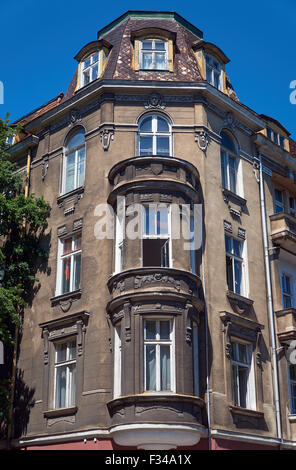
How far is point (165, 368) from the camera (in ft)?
67.6

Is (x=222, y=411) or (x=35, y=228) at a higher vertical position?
(x=35, y=228)

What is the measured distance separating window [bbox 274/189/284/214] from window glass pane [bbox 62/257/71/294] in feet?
32.2

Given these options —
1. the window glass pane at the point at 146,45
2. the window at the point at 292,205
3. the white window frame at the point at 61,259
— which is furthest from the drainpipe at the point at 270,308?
the white window frame at the point at 61,259

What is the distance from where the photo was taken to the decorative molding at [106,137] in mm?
24844

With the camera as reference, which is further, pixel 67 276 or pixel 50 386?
pixel 67 276

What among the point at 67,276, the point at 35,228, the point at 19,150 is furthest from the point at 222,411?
the point at 19,150

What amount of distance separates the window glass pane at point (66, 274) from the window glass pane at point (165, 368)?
5149 mm

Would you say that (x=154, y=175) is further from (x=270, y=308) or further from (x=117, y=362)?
(x=270, y=308)

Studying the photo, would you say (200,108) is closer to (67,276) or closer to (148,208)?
(148,208)

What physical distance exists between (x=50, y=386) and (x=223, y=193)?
31.5 ft

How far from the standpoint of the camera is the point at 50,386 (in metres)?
23.0

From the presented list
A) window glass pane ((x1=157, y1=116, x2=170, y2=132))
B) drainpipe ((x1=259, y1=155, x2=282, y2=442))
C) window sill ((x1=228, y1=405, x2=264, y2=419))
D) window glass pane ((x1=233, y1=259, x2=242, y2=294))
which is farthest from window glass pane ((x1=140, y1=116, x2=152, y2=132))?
window sill ((x1=228, y1=405, x2=264, y2=419))

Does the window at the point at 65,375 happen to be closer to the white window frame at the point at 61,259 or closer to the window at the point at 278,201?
the white window frame at the point at 61,259
